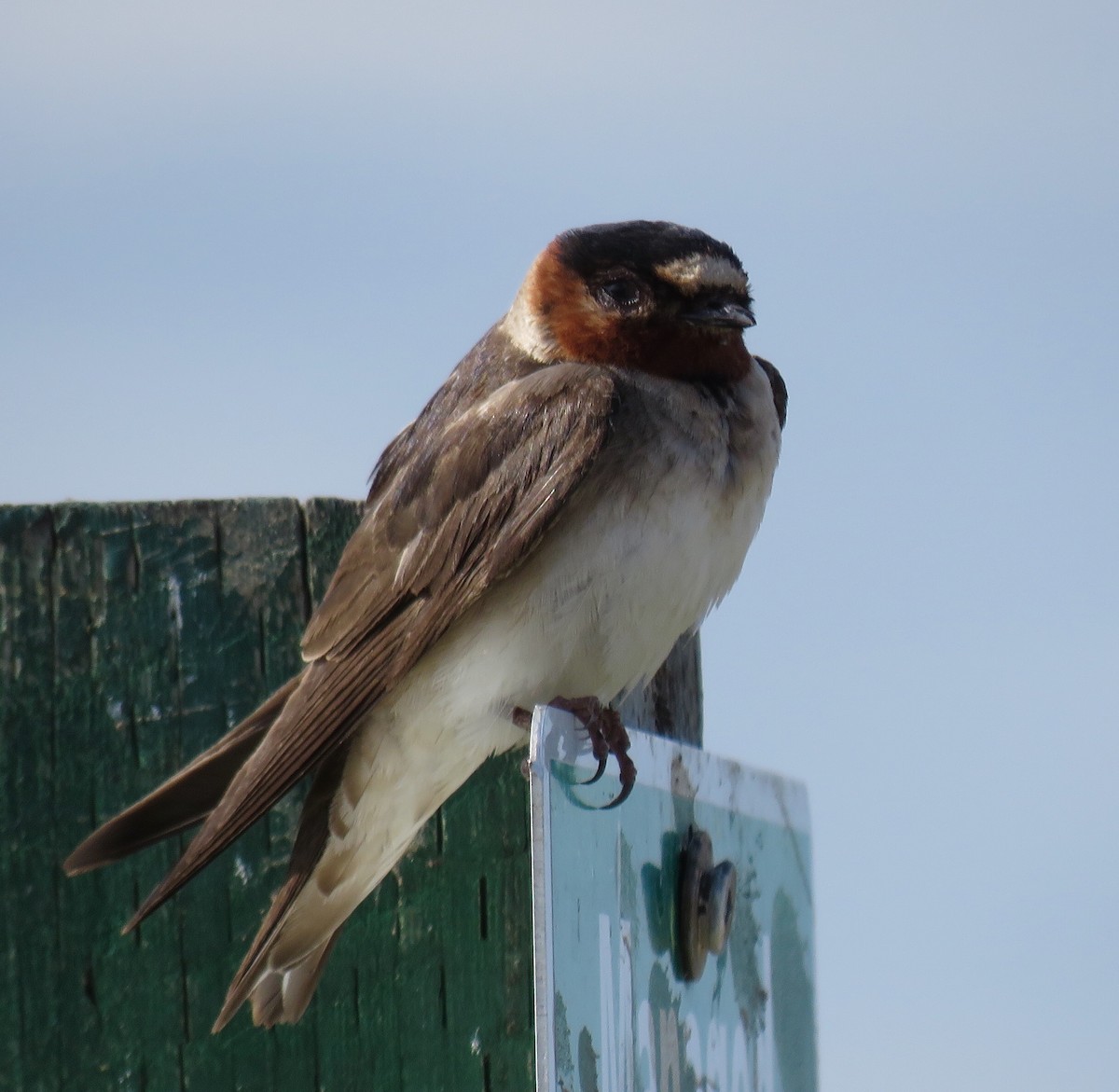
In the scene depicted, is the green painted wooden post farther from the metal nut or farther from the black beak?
the black beak

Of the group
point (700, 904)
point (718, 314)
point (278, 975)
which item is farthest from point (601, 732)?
point (718, 314)

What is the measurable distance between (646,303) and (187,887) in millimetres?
1588

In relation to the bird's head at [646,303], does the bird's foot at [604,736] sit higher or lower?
lower

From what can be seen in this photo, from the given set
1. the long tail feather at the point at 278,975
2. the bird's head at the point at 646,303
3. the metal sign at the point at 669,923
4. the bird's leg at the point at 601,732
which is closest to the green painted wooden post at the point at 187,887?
the long tail feather at the point at 278,975

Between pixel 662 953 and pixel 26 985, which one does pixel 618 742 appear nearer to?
pixel 662 953

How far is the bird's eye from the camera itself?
13.2 ft

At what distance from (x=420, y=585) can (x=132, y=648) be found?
28.2 inches

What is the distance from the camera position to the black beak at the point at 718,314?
395 centimetres

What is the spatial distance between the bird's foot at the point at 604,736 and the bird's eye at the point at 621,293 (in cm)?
89

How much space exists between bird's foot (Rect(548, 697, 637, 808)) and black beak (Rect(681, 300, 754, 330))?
33.3 inches

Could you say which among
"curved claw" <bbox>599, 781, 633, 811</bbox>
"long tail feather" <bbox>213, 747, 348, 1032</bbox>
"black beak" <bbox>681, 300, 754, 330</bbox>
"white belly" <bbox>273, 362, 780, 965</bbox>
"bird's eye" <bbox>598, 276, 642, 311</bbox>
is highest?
"bird's eye" <bbox>598, 276, 642, 311</bbox>

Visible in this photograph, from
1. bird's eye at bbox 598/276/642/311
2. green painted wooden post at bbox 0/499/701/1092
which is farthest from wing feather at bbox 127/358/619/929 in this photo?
bird's eye at bbox 598/276/642/311

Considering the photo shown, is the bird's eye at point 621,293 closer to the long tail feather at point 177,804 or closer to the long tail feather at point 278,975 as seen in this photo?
the long tail feather at point 177,804

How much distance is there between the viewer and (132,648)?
3137 mm
